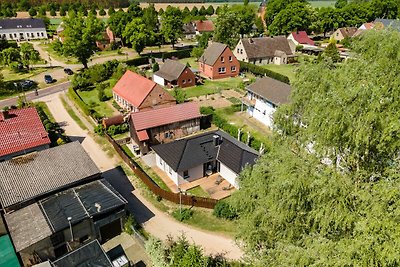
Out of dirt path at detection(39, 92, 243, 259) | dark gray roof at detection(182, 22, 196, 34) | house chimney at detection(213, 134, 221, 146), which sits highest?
dark gray roof at detection(182, 22, 196, 34)

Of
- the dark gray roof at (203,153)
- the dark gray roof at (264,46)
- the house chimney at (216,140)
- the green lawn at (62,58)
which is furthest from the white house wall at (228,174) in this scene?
the green lawn at (62,58)

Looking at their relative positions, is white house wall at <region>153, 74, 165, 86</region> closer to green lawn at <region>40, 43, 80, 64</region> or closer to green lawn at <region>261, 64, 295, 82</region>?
green lawn at <region>40, 43, 80, 64</region>

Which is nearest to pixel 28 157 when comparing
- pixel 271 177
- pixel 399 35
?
pixel 271 177

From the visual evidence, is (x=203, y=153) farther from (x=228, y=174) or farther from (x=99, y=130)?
(x=99, y=130)

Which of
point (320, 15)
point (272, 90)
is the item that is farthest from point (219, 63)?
point (320, 15)

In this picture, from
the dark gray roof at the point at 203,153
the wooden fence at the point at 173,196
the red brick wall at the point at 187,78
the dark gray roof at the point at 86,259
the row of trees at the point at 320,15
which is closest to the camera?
the dark gray roof at the point at 86,259

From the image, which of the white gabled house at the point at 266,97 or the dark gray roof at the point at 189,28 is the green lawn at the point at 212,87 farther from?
the dark gray roof at the point at 189,28

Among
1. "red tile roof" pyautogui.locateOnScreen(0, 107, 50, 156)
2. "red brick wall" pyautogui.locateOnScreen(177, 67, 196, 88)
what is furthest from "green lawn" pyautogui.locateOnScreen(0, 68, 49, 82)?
"red tile roof" pyautogui.locateOnScreen(0, 107, 50, 156)
